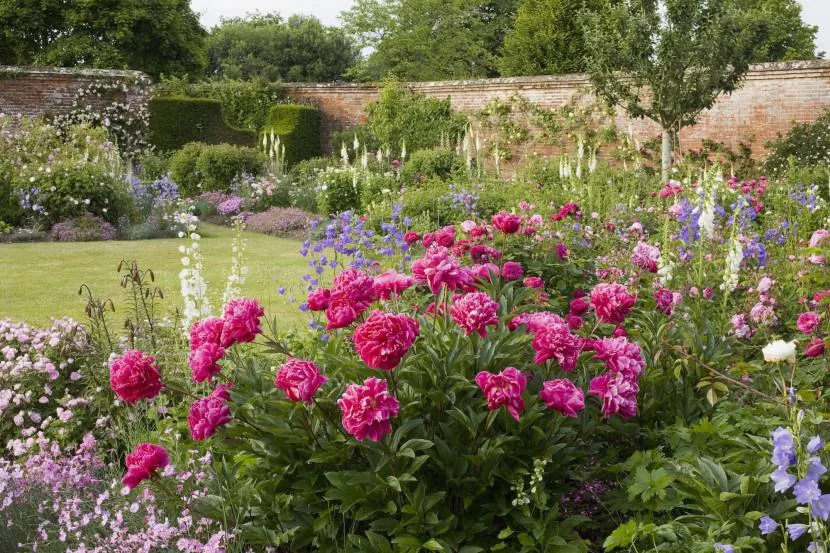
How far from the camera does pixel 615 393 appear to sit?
2094 millimetres

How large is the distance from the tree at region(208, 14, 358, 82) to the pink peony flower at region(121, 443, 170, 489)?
37142 mm

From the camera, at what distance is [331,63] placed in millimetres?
39500

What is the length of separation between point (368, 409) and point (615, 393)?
0.67 m

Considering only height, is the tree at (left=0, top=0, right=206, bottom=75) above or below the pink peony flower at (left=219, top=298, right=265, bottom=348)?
above

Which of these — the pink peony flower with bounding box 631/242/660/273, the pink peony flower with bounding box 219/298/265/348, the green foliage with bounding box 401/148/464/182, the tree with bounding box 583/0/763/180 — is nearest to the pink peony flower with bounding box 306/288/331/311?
the pink peony flower with bounding box 219/298/265/348

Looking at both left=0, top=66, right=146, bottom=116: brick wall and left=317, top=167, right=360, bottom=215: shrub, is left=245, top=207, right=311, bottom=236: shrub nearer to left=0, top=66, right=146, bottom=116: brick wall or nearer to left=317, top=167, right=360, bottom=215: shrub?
left=317, top=167, right=360, bottom=215: shrub

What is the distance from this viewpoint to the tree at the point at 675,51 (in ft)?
38.5

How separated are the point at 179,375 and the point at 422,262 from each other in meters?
1.83

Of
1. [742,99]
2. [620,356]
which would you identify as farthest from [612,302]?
[742,99]

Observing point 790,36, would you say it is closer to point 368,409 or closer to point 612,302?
point 612,302

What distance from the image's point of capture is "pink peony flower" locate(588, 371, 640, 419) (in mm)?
2094

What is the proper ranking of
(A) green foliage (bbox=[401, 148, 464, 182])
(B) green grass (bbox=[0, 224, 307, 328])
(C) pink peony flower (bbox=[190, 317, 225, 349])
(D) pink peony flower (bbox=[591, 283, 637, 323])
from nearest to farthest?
(C) pink peony flower (bbox=[190, 317, 225, 349])
(D) pink peony flower (bbox=[591, 283, 637, 323])
(B) green grass (bbox=[0, 224, 307, 328])
(A) green foliage (bbox=[401, 148, 464, 182])

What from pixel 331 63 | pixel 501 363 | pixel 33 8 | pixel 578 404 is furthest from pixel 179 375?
pixel 331 63

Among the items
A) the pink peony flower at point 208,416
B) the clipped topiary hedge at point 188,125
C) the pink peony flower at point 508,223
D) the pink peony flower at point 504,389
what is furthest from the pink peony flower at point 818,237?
the clipped topiary hedge at point 188,125
